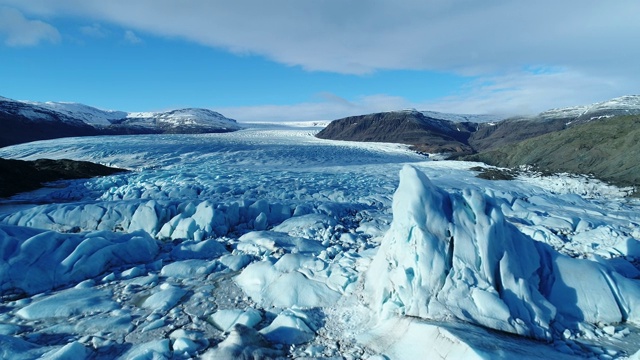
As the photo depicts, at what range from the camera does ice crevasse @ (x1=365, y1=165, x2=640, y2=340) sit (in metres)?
4.23

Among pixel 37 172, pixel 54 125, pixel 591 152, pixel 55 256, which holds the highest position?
pixel 54 125

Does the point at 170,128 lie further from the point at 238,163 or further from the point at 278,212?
the point at 278,212

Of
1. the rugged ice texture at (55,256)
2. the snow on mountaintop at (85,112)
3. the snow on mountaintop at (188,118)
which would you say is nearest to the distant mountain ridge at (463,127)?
the snow on mountaintop at (188,118)

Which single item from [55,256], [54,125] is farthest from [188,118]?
[55,256]

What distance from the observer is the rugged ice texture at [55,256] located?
5645 mm

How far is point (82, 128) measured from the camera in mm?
57750

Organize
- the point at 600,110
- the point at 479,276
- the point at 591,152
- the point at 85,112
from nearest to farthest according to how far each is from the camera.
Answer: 1. the point at 479,276
2. the point at 591,152
3. the point at 600,110
4. the point at 85,112

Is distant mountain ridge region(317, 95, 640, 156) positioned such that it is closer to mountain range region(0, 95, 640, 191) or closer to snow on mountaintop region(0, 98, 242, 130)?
mountain range region(0, 95, 640, 191)

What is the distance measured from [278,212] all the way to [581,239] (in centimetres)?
678

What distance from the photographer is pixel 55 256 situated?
6145mm

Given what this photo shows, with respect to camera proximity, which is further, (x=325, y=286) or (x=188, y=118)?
(x=188, y=118)

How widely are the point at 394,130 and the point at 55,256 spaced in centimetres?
5226

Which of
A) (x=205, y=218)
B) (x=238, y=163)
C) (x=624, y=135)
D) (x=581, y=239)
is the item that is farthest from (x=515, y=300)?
(x=238, y=163)

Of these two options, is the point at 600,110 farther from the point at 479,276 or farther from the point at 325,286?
the point at 325,286
